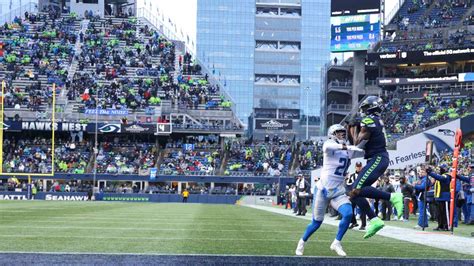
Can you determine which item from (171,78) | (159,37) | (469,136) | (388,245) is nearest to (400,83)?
(469,136)

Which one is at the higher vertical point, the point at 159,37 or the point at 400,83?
the point at 159,37

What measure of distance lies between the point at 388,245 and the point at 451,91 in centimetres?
4680

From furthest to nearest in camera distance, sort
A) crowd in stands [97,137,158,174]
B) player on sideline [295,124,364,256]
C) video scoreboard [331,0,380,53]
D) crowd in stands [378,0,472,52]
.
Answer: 1. video scoreboard [331,0,380,53]
2. crowd in stands [97,137,158,174]
3. crowd in stands [378,0,472,52]
4. player on sideline [295,124,364,256]

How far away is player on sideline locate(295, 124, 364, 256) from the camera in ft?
38.2

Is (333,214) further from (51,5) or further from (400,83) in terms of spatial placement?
(51,5)

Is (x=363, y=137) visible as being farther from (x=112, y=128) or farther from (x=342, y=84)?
(x=342, y=84)

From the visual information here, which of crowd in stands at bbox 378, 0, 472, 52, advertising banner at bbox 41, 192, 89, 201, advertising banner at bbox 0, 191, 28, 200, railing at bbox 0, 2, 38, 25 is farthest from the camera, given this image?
railing at bbox 0, 2, 38, 25

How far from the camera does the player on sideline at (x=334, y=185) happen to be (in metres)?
11.6

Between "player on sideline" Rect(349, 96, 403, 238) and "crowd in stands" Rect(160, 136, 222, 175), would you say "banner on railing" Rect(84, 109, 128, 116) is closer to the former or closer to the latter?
"crowd in stands" Rect(160, 136, 222, 175)

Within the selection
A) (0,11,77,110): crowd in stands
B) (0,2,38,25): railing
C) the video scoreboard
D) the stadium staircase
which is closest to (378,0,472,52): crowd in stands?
the stadium staircase

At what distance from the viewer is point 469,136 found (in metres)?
49.4

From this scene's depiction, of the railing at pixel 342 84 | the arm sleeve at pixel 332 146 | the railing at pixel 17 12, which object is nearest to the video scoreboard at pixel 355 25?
the railing at pixel 342 84

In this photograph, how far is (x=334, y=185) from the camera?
38.7 ft

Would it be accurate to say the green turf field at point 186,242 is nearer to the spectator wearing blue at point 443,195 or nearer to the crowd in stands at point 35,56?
the spectator wearing blue at point 443,195
